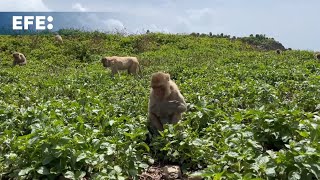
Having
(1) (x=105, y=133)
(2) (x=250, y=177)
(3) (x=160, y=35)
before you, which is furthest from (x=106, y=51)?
(2) (x=250, y=177)

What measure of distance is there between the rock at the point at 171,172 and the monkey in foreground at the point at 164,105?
3.86ft

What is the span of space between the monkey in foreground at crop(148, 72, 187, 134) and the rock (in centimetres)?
118

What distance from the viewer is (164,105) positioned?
629cm

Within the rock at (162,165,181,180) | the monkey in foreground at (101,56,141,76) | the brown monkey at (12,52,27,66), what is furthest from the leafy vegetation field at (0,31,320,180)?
the brown monkey at (12,52,27,66)

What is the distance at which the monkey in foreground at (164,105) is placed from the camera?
6262 millimetres

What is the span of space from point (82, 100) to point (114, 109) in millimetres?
663

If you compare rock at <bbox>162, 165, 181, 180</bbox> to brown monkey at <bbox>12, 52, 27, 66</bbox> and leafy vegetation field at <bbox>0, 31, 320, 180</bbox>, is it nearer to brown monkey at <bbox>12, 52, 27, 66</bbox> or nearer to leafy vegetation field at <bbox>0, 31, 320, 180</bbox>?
leafy vegetation field at <bbox>0, 31, 320, 180</bbox>

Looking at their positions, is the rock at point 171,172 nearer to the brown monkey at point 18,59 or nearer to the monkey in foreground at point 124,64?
the monkey in foreground at point 124,64

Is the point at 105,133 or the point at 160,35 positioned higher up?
the point at 160,35

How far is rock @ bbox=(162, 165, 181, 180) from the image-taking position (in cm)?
507

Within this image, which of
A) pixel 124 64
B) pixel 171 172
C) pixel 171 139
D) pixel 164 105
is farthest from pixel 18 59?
pixel 171 172

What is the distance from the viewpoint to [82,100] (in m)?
7.90

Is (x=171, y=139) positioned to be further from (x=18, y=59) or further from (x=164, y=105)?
(x=18, y=59)

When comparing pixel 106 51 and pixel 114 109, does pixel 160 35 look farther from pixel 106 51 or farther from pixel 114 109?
pixel 114 109
